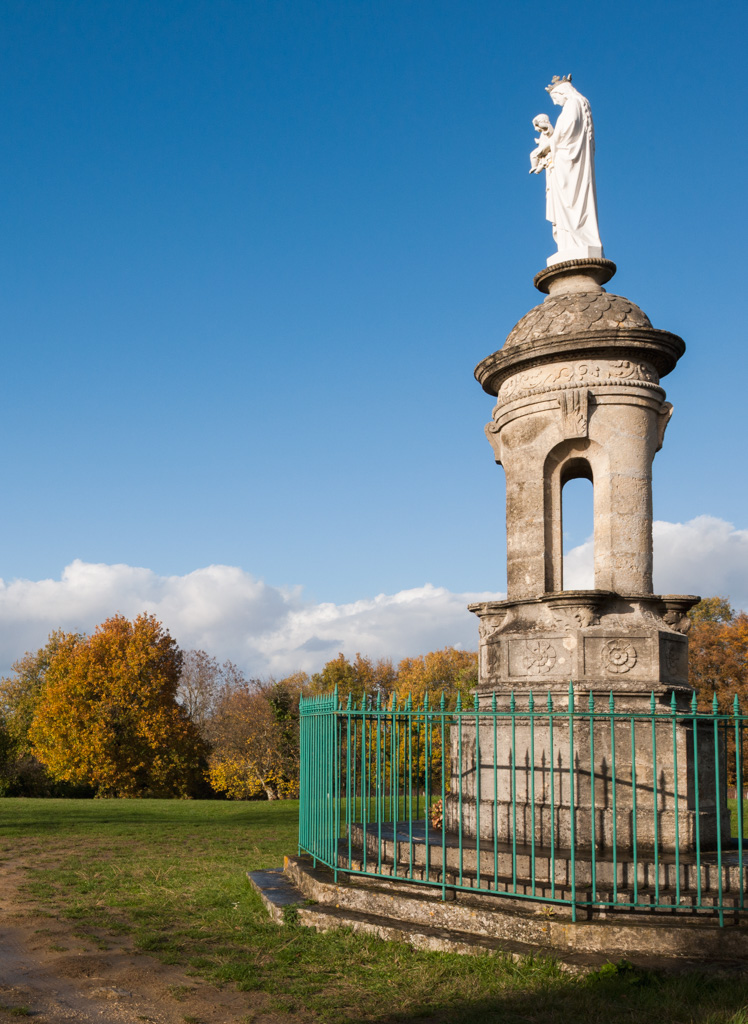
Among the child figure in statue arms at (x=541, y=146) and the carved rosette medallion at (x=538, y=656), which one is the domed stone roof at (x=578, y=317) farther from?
the carved rosette medallion at (x=538, y=656)

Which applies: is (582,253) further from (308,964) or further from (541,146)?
(308,964)

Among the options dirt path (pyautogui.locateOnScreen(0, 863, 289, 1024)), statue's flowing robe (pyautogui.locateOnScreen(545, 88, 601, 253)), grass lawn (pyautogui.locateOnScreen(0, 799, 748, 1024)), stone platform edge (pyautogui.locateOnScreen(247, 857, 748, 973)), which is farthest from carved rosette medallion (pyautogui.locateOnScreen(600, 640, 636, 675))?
statue's flowing robe (pyautogui.locateOnScreen(545, 88, 601, 253))

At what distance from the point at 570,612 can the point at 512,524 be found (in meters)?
1.30

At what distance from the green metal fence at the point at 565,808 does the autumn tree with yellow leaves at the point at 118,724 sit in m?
26.4

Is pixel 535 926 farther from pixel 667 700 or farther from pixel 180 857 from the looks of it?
pixel 180 857

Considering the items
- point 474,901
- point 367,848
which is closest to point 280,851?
point 367,848

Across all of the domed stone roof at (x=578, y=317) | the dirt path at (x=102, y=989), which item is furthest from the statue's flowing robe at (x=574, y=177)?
the dirt path at (x=102, y=989)

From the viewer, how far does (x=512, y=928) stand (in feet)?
19.6

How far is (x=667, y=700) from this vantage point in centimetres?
741

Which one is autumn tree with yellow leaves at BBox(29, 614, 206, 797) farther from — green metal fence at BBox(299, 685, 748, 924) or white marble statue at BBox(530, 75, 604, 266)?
white marble statue at BBox(530, 75, 604, 266)

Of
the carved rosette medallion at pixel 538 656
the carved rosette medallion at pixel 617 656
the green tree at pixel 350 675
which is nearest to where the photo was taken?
the carved rosette medallion at pixel 617 656

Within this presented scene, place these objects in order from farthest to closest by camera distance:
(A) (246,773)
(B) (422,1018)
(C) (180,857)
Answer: (A) (246,773)
(C) (180,857)
(B) (422,1018)

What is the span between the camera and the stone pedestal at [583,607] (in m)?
7.09

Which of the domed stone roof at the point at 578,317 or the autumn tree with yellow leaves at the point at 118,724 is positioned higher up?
the domed stone roof at the point at 578,317
